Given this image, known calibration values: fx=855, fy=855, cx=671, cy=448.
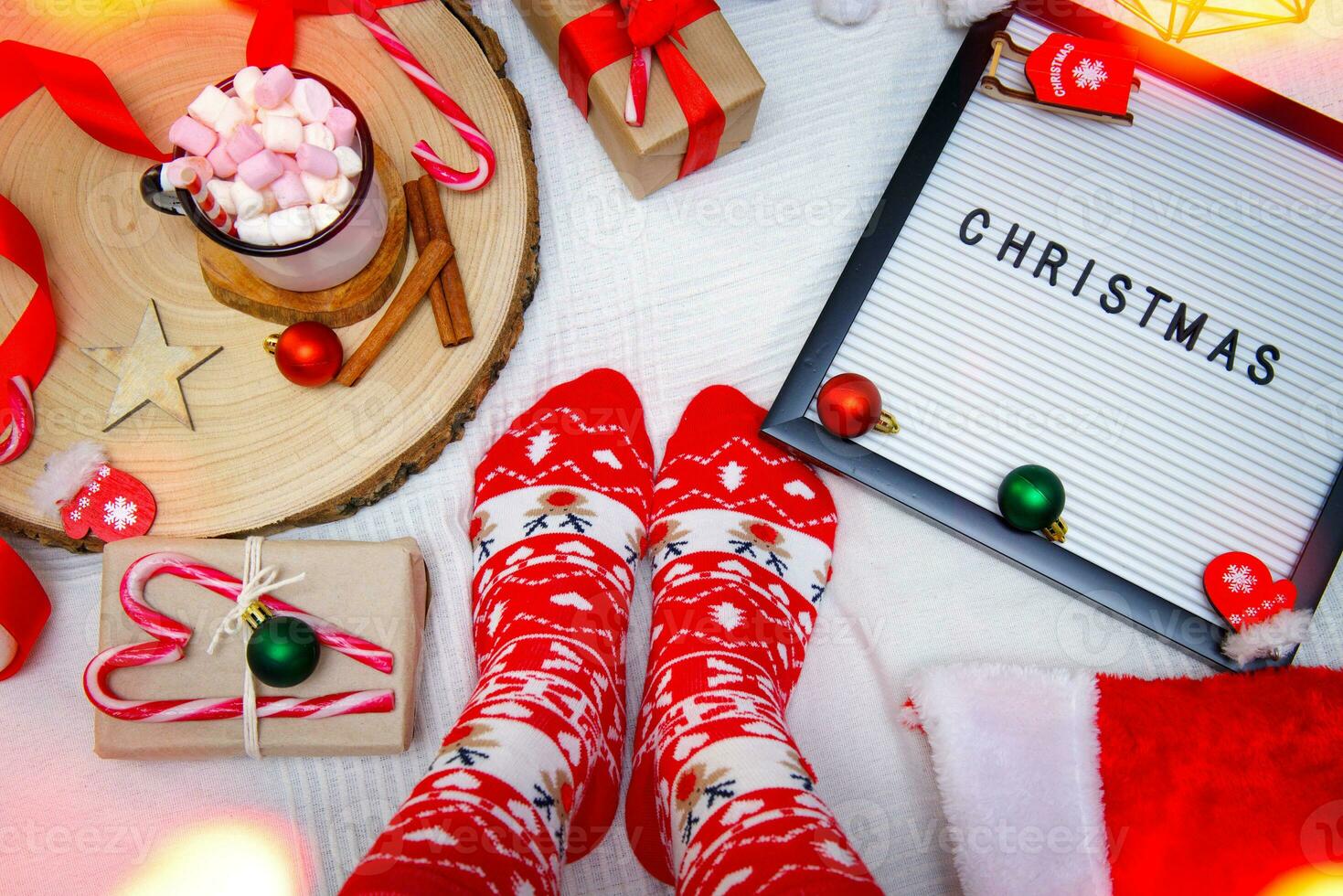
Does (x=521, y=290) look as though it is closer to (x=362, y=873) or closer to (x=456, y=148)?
(x=456, y=148)

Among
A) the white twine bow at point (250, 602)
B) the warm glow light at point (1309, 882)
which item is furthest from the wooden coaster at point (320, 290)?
the warm glow light at point (1309, 882)

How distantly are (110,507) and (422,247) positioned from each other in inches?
14.4

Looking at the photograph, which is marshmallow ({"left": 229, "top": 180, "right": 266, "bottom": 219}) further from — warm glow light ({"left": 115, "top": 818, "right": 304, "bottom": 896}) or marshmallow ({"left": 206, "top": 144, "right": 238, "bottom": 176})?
warm glow light ({"left": 115, "top": 818, "right": 304, "bottom": 896})

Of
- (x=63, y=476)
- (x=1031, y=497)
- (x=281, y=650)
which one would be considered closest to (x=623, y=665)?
(x=281, y=650)

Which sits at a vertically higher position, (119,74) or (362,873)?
(119,74)

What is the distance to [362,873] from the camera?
1.89 ft

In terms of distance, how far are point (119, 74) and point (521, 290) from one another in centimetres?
42

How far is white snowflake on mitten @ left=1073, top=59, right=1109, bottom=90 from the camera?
86cm

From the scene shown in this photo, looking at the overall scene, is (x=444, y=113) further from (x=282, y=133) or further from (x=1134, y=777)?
(x=1134, y=777)

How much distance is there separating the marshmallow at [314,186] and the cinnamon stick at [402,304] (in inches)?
4.7

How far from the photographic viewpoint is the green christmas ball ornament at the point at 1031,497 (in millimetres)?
798

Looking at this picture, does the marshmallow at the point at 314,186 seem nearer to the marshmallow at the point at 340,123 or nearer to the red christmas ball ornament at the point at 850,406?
the marshmallow at the point at 340,123

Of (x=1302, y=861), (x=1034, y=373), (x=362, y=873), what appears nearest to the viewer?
(x=362, y=873)

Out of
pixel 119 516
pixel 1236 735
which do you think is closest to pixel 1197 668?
pixel 1236 735
